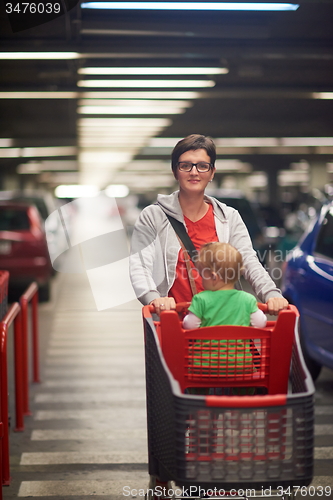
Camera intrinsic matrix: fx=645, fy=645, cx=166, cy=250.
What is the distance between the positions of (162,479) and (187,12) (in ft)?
16.3

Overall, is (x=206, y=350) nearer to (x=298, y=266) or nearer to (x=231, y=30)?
(x=298, y=266)

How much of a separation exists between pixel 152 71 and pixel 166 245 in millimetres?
6144

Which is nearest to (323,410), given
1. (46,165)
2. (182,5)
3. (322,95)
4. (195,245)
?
(195,245)

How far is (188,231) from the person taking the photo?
332cm

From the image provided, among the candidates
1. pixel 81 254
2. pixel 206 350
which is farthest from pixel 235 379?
pixel 81 254

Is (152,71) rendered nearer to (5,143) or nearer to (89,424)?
(89,424)

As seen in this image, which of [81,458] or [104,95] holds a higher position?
[104,95]

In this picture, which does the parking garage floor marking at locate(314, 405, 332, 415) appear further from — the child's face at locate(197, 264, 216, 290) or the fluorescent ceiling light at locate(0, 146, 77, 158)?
the fluorescent ceiling light at locate(0, 146, 77, 158)

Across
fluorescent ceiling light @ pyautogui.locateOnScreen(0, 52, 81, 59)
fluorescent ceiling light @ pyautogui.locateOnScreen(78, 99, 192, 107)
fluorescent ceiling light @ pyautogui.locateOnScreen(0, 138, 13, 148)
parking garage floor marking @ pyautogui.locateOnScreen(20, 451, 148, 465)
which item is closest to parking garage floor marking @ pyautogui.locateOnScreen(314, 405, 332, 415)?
parking garage floor marking @ pyautogui.locateOnScreen(20, 451, 148, 465)

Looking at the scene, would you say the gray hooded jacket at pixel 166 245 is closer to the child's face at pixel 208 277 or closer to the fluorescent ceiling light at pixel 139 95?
the child's face at pixel 208 277

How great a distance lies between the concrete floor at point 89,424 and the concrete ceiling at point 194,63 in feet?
11.9

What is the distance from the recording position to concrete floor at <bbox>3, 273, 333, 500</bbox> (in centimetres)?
421

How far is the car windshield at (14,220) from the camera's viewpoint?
38.1 feet

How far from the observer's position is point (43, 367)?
24.2 ft
